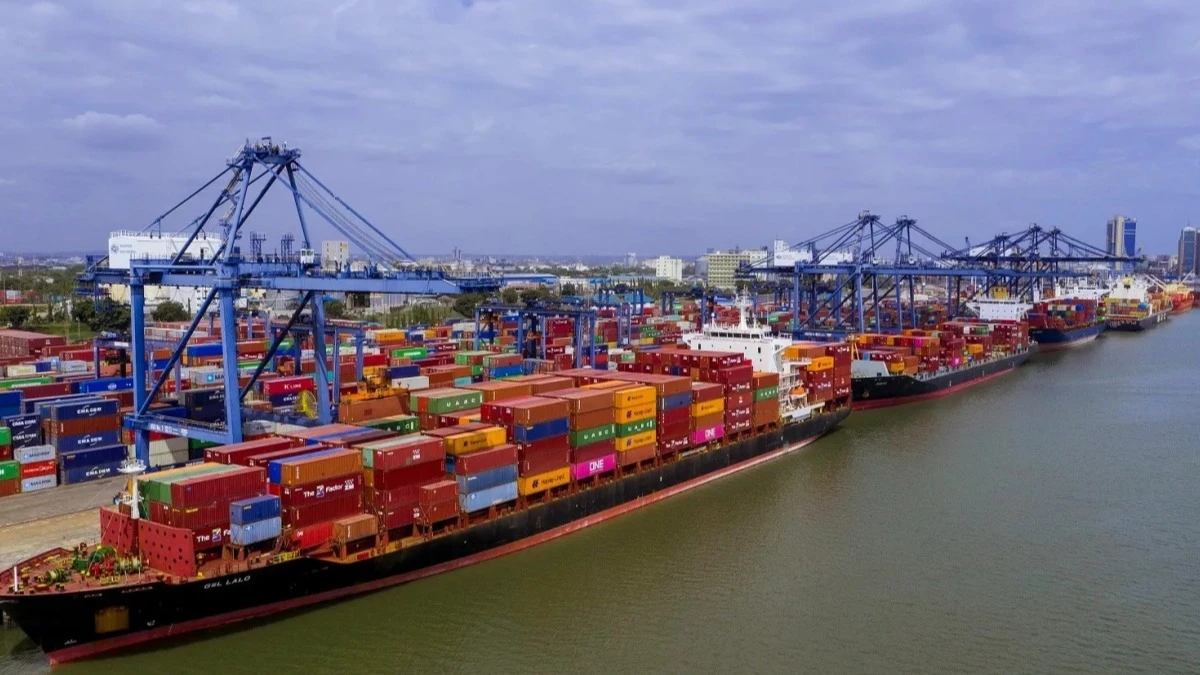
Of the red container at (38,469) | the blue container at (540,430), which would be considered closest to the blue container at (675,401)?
the blue container at (540,430)

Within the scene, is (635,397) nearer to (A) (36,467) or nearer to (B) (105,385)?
(A) (36,467)

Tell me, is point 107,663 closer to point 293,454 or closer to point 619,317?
point 293,454

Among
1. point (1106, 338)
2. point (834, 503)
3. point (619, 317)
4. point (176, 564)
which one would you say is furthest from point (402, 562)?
point (1106, 338)

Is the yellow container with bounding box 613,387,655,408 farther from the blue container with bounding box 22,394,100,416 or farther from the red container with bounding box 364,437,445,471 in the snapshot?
the blue container with bounding box 22,394,100,416

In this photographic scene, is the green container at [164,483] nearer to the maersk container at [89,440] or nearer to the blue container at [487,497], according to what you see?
the blue container at [487,497]

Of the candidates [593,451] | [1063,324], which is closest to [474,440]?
[593,451]

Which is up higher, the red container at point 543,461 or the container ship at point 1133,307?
the container ship at point 1133,307
